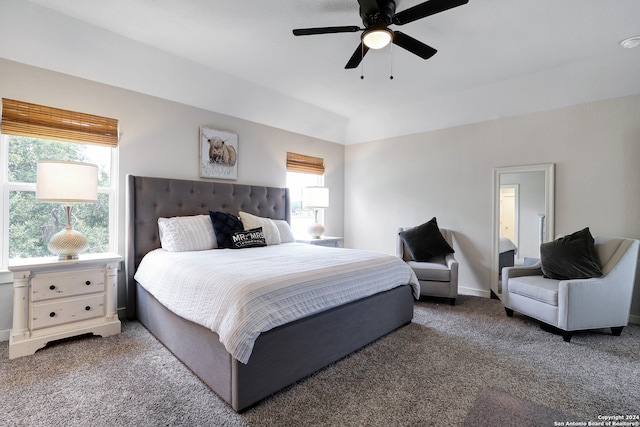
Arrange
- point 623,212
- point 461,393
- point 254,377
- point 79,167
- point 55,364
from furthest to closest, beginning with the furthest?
point 623,212 < point 79,167 < point 55,364 < point 461,393 < point 254,377

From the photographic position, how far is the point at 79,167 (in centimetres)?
249

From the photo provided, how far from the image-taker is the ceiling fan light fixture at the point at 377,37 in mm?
2057

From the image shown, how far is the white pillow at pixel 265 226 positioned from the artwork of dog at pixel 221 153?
731 millimetres

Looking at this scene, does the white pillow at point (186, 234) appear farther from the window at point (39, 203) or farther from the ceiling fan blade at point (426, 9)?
the ceiling fan blade at point (426, 9)

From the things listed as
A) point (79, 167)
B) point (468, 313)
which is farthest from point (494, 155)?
point (79, 167)

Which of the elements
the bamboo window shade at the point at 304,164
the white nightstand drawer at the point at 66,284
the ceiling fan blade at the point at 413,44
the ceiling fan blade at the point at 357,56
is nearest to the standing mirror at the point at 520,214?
the ceiling fan blade at the point at 413,44

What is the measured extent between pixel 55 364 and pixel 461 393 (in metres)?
2.79

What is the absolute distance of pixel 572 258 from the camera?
113 inches

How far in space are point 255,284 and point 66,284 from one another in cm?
185

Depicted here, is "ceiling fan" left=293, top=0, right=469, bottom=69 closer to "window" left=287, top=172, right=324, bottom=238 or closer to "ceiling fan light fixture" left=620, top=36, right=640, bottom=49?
"ceiling fan light fixture" left=620, top=36, right=640, bottom=49

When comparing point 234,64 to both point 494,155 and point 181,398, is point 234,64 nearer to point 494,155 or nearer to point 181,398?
point 181,398

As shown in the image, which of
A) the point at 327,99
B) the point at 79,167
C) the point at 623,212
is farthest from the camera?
the point at 327,99

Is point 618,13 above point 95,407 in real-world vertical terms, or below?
above

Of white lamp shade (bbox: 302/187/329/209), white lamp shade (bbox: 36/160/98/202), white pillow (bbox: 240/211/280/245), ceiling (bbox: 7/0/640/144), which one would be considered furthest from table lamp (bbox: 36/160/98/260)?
white lamp shade (bbox: 302/187/329/209)
